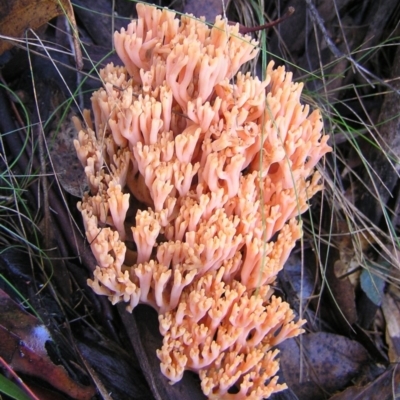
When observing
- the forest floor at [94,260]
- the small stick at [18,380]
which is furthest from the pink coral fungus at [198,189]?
the small stick at [18,380]

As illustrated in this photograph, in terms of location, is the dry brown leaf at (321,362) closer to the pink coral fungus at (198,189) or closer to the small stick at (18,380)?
the pink coral fungus at (198,189)

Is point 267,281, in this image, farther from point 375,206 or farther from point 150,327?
point 375,206

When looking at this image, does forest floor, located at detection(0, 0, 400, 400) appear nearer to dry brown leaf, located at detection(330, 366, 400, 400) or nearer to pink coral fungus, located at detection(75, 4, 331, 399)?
dry brown leaf, located at detection(330, 366, 400, 400)

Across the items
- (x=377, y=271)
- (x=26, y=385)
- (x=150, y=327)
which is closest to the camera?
(x=26, y=385)

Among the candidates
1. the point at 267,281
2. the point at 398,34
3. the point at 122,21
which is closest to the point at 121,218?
the point at 267,281

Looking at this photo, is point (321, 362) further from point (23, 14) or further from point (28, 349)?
point (23, 14)

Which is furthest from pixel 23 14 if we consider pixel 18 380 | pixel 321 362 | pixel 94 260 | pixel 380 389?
pixel 380 389

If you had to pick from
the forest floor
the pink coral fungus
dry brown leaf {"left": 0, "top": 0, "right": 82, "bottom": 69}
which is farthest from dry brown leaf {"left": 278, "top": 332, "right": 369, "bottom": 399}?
dry brown leaf {"left": 0, "top": 0, "right": 82, "bottom": 69}
